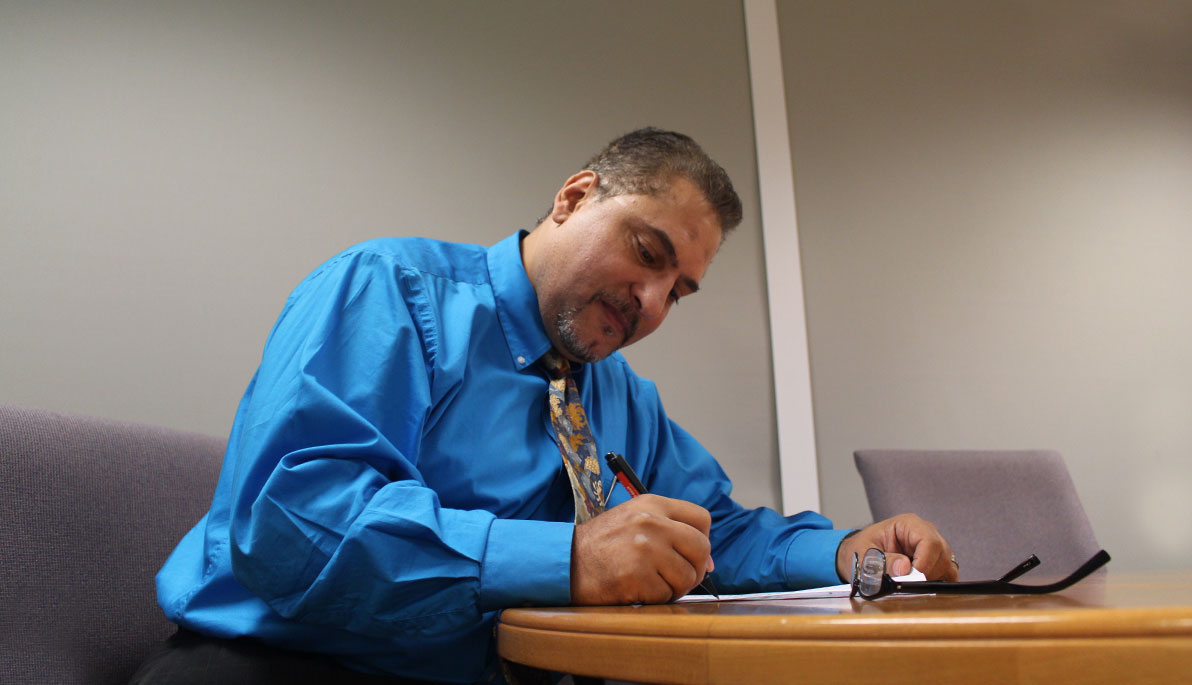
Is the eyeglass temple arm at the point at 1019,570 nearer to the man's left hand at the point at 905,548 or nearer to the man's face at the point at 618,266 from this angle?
the man's left hand at the point at 905,548

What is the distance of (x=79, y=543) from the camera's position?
1.00 m

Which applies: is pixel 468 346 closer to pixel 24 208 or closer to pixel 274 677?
pixel 274 677

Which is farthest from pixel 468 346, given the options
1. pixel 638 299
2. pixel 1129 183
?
pixel 1129 183

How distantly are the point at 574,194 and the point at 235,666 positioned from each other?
894 mm

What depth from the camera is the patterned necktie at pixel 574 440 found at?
1090 mm

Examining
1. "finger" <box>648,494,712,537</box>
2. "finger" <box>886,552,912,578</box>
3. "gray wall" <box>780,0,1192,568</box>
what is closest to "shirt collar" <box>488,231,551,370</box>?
"finger" <box>648,494,712,537</box>

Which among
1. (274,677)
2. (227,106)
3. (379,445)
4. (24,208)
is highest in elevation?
(227,106)

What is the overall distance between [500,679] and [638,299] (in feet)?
2.01

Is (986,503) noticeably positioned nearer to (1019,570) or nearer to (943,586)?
(1019,570)

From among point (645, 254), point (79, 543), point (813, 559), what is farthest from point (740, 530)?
point (79, 543)

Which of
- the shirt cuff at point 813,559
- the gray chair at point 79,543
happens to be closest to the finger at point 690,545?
the shirt cuff at point 813,559

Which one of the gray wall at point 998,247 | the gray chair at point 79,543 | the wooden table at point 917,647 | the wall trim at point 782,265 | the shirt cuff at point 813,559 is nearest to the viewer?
the wooden table at point 917,647

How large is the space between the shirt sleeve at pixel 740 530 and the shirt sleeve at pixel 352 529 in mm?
596

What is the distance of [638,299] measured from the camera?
4.30 ft
